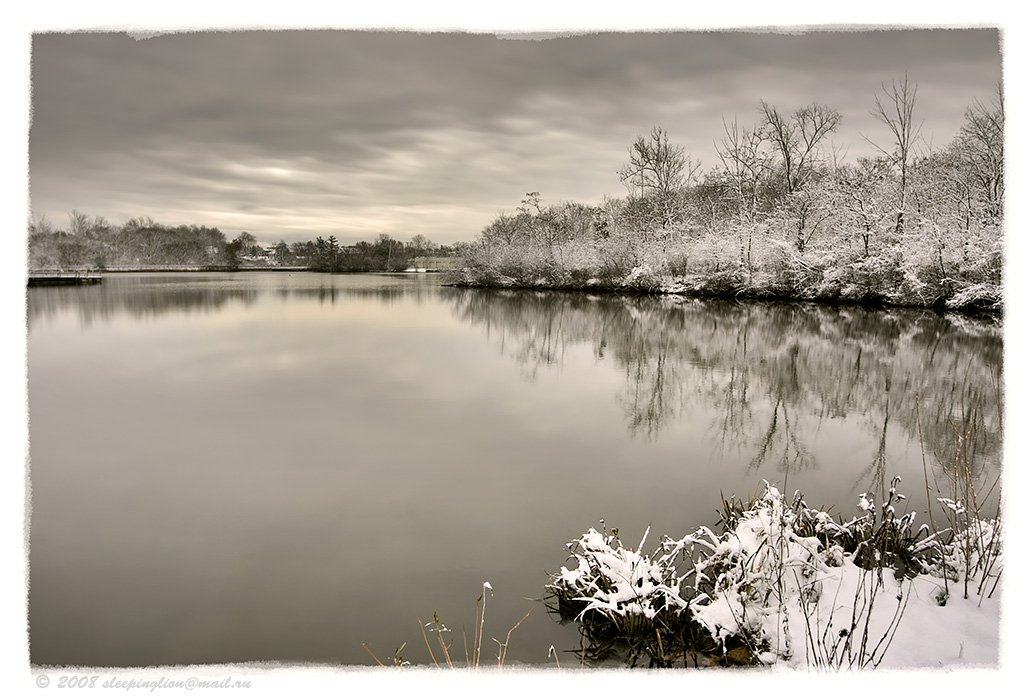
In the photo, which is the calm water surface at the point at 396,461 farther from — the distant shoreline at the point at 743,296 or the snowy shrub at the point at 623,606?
the distant shoreline at the point at 743,296

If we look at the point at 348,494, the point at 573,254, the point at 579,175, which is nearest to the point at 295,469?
the point at 348,494

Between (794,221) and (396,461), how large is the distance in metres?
25.5

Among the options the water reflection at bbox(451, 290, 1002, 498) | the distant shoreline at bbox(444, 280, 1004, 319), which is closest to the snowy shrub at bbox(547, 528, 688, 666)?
the water reflection at bbox(451, 290, 1002, 498)

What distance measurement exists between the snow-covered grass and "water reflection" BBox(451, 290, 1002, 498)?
3.35 feet

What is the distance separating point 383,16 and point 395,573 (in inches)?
160

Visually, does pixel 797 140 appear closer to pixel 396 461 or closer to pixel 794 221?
pixel 794 221

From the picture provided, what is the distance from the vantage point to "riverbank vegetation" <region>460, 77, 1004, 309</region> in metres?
16.4

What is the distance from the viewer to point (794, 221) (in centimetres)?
2723

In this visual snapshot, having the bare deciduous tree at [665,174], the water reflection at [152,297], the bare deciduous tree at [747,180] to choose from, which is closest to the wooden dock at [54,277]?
the water reflection at [152,297]

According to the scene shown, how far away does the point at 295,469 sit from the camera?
6902mm

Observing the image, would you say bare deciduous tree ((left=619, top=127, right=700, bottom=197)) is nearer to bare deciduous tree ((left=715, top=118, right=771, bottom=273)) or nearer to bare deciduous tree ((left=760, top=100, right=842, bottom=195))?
bare deciduous tree ((left=715, top=118, right=771, bottom=273))

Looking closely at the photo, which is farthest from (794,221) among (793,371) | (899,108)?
(899,108)

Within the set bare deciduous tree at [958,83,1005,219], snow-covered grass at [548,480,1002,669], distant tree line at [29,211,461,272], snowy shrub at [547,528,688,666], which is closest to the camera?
snow-covered grass at [548,480,1002,669]

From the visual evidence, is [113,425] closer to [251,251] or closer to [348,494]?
[348,494]
